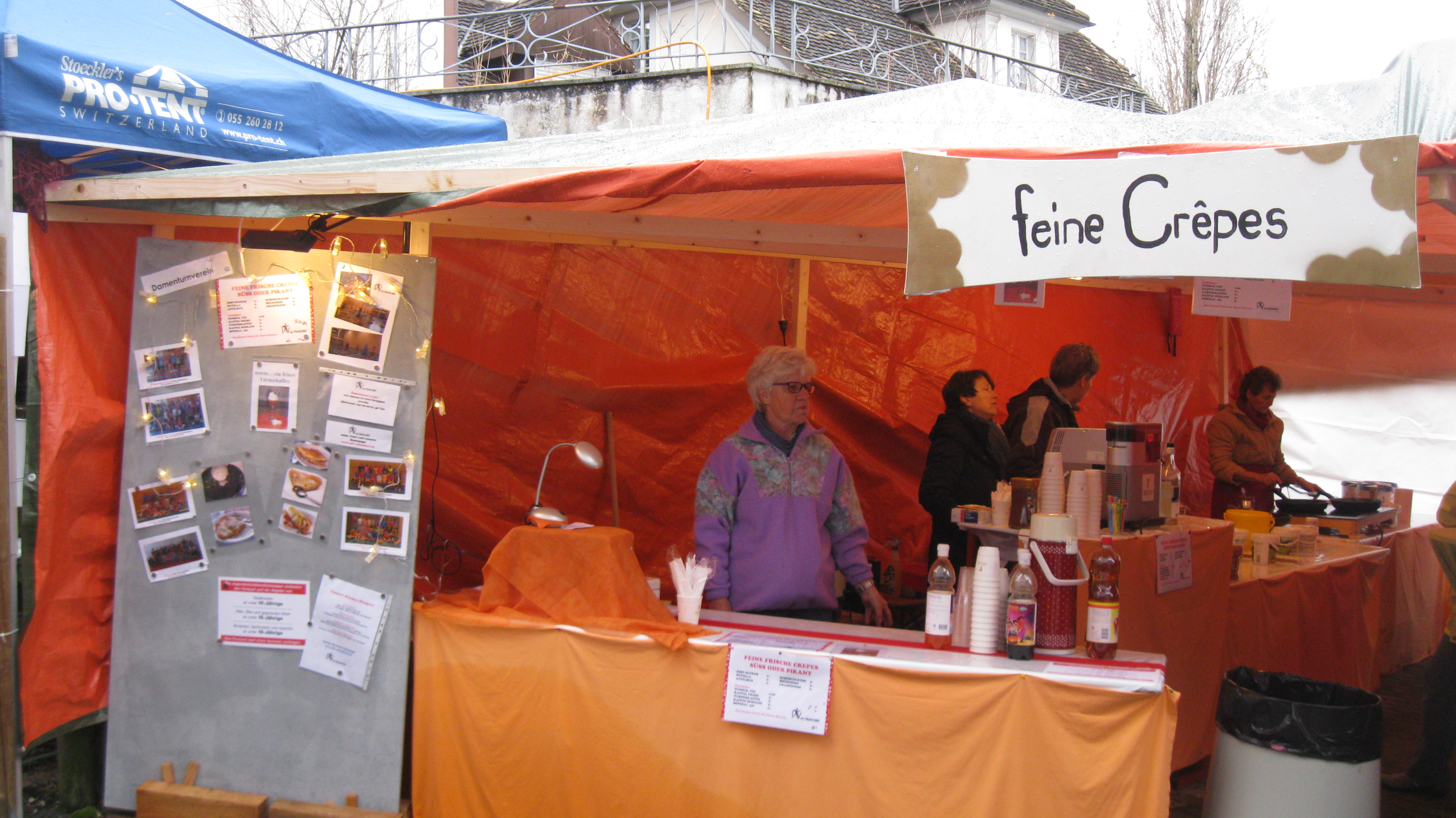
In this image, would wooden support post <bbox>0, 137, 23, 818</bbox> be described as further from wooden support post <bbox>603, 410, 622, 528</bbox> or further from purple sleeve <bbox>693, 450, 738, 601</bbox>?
wooden support post <bbox>603, 410, 622, 528</bbox>

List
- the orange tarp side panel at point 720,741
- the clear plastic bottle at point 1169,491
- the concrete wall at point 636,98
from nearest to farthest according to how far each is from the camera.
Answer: the orange tarp side panel at point 720,741 < the clear plastic bottle at point 1169,491 < the concrete wall at point 636,98

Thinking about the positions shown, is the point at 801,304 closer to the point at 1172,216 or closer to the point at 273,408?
the point at 273,408

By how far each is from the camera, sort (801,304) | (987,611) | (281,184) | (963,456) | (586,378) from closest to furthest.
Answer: (987,611) → (281,184) → (963,456) → (586,378) → (801,304)

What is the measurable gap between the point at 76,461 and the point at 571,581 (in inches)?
65.0

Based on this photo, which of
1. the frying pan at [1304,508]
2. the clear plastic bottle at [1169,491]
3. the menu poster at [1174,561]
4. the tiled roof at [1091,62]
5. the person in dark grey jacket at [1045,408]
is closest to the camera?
the menu poster at [1174,561]

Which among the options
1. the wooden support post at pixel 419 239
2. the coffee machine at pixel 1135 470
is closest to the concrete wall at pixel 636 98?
the wooden support post at pixel 419 239

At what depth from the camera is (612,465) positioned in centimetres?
498

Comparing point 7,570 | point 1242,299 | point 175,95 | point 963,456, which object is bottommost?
point 7,570

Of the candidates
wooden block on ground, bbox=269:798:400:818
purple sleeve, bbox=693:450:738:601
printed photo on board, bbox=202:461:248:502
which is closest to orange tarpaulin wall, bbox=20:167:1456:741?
printed photo on board, bbox=202:461:248:502

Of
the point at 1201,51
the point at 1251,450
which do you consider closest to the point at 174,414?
the point at 1251,450

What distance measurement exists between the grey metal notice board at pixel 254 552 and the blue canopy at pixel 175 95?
1.96 ft

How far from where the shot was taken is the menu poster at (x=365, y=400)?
10.6ft

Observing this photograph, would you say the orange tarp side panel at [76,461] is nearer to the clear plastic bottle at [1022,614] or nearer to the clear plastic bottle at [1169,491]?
the clear plastic bottle at [1022,614]

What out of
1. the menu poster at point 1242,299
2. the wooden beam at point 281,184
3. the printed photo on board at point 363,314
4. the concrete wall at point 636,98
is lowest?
the printed photo on board at point 363,314
